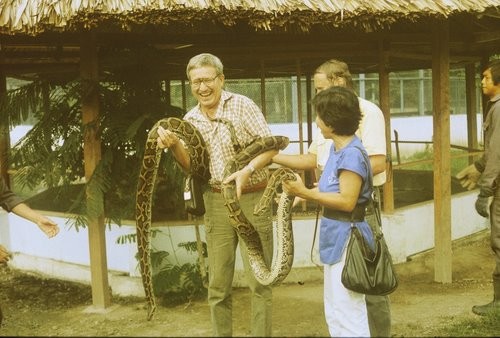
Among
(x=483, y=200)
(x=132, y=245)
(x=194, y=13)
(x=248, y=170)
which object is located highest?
(x=194, y=13)

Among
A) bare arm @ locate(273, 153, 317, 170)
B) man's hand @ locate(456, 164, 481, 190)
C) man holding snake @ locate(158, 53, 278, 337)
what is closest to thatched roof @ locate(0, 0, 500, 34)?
man holding snake @ locate(158, 53, 278, 337)

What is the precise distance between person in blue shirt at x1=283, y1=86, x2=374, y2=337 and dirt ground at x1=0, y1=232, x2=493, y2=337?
1.70m

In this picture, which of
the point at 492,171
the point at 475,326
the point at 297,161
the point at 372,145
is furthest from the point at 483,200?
the point at 297,161

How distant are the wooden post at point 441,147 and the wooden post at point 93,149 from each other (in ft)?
11.7

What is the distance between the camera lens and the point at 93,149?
6246mm

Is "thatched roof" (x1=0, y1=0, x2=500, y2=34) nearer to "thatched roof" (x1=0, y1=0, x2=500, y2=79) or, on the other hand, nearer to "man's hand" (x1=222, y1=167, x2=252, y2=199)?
"thatched roof" (x1=0, y1=0, x2=500, y2=79)

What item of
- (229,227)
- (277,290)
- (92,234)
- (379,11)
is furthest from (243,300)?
(379,11)

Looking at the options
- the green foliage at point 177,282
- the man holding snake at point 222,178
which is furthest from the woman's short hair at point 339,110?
the green foliage at point 177,282

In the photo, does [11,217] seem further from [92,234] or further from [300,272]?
[300,272]

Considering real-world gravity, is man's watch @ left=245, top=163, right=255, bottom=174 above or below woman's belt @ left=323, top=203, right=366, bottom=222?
above

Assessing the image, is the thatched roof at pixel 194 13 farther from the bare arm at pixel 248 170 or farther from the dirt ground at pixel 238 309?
the dirt ground at pixel 238 309

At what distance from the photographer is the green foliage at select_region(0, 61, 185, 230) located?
6.12m

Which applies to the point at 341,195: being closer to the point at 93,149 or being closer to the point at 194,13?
the point at 194,13

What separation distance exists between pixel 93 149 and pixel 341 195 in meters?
3.52
